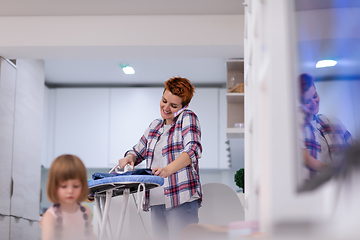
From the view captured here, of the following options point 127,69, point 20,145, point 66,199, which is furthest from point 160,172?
point 127,69

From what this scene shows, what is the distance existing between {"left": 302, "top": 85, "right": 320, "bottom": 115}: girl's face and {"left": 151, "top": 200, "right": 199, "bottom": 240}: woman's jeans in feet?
2.63

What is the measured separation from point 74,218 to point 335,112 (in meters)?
0.92

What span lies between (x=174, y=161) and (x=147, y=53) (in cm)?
154

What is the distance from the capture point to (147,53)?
3375 millimetres

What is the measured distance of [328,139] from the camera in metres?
1.51

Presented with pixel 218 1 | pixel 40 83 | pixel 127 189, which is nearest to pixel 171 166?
pixel 127 189

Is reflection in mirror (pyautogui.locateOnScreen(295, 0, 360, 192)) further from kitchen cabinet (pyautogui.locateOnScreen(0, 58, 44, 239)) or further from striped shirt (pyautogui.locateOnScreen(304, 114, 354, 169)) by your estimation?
kitchen cabinet (pyautogui.locateOnScreen(0, 58, 44, 239))

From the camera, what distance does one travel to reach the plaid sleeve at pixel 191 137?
207cm

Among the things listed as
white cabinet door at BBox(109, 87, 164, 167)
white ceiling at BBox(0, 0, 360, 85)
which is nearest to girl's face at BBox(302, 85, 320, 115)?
white ceiling at BBox(0, 0, 360, 85)

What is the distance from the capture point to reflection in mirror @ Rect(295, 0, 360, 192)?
4.44 feet

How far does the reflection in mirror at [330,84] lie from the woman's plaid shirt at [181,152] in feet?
2.09

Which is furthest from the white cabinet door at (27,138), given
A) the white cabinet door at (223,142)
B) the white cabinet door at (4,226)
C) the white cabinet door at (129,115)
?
the white cabinet door at (223,142)

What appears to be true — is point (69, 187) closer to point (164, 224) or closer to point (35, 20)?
point (164, 224)

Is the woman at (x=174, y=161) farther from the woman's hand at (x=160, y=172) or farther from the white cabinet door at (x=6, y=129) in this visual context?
the white cabinet door at (x=6, y=129)
